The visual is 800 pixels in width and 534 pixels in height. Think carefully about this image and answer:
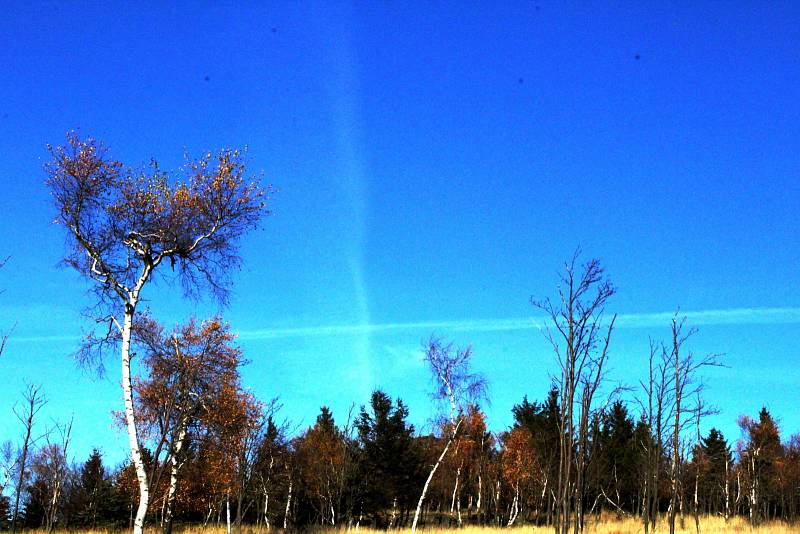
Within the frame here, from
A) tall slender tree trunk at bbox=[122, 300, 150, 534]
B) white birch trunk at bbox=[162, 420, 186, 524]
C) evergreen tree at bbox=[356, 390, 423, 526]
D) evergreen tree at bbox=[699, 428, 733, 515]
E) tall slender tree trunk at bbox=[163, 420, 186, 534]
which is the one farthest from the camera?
evergreen tree at bbox=[699, 428, 733, 515]

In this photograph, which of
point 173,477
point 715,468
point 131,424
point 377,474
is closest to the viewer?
point 131,424

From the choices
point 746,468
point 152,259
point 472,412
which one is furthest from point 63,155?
point 746,468

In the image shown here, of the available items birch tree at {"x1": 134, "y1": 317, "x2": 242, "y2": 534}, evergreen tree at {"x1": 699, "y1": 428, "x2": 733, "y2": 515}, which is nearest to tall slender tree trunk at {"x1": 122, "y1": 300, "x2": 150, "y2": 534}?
birch tree at {"x1": 134, "y1": 317, "x2": 242, "y2": 534}

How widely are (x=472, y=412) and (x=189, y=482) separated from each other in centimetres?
2997

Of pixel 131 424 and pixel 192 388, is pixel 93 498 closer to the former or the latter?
pixel 192 388

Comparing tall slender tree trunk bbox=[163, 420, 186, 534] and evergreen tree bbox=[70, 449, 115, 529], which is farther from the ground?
tall slender tree trunk bbox=[163, 420, 186, 534]

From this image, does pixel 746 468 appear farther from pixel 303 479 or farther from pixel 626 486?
pixel 303 479

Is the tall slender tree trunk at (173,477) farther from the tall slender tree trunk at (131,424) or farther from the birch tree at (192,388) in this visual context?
the tall slender tree trunk at (131,424)

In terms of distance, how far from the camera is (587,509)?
56906 mm

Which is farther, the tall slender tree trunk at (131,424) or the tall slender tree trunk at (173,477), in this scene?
the tall slender tree trunk at (173,477)

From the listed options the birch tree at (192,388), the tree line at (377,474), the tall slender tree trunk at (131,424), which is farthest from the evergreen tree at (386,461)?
the tall slender tree trunk at (131,424)

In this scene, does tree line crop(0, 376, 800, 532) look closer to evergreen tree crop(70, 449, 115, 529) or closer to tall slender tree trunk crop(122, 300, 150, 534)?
evergreen tree crop(70, 449, 115, 529)

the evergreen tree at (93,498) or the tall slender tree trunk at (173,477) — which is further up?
the tall slender tree trunk at (173,477)

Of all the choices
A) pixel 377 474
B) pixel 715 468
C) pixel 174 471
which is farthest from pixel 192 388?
pixel 715 468
